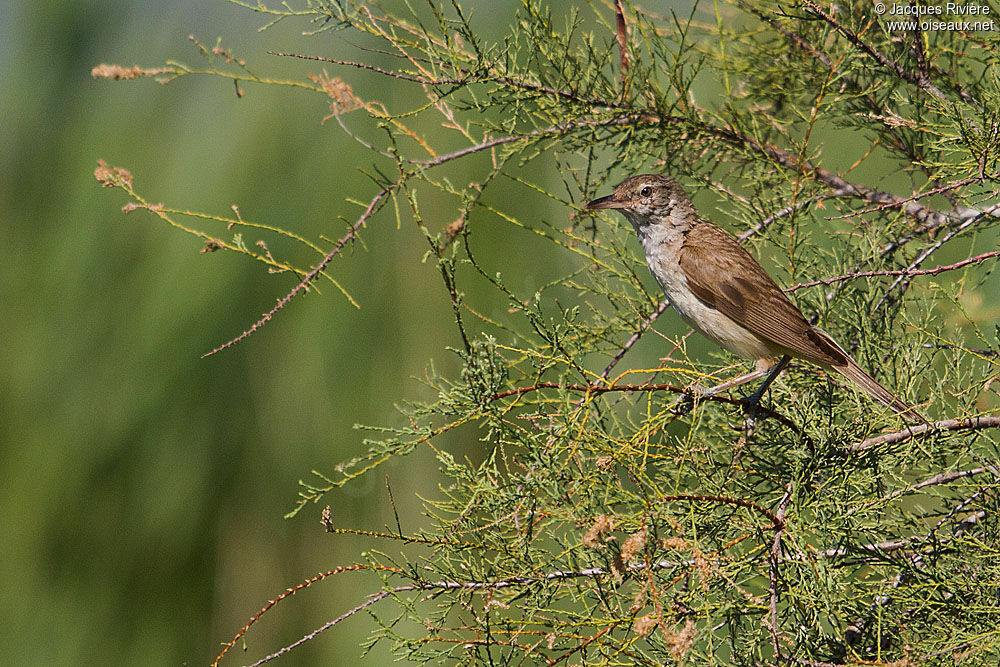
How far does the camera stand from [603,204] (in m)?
2.46

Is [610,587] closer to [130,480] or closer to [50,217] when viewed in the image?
[130,480]

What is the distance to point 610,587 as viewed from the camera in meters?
1.66

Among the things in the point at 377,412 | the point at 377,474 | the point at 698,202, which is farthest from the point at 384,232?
the point at 698,202

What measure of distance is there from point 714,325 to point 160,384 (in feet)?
6.38

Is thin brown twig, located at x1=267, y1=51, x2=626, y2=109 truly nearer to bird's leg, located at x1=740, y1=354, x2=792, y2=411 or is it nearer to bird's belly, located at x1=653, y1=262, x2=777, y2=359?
bird's belly, located at x1=653, y1=262, x2=777, y2=359

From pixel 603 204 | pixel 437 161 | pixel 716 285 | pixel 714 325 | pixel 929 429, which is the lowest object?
pixel 929 429

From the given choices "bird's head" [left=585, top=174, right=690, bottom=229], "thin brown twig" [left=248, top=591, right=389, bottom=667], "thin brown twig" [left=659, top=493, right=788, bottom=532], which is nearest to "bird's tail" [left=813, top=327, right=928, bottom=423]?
"thin brown twig" [left=659, top=493, right=788, bottom=532]

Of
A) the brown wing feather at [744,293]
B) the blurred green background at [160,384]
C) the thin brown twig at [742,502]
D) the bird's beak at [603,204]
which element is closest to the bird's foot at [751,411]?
the brown wing feather at [744,293]

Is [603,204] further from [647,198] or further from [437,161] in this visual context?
[437,161]

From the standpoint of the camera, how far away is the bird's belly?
7.94 feet

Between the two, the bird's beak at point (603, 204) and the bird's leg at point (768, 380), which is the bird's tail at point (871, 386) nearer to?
the bird's leg at point (768, 380)

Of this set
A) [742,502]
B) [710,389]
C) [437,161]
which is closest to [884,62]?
[710,389]

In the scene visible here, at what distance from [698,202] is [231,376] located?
2153mm

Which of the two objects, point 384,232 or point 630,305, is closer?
point 630,305
